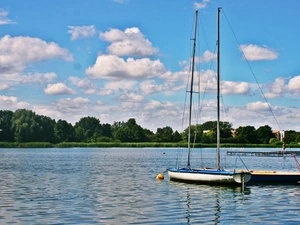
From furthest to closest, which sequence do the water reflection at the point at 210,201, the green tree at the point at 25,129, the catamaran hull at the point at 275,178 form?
the green tree at the point at 25,129, the catamaran hull at the point at 275,178, the water reflection at the point at 210,201

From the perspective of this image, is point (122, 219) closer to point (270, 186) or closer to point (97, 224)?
point (97, 224)

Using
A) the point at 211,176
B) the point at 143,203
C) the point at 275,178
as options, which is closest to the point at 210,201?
the point at 143,203

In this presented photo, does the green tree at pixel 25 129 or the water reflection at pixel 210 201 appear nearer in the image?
the water reflection at pixel 210 201

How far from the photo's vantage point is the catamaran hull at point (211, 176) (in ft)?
143

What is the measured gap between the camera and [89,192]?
41062 mm

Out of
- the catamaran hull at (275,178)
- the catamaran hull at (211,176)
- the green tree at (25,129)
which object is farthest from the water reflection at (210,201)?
the green tree at (25,129)

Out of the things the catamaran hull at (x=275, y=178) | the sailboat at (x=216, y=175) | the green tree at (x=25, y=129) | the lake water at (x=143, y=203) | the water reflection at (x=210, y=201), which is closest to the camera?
the lake water at (x=143, y=203)

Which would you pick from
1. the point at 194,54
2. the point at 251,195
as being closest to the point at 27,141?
the point at 194,54

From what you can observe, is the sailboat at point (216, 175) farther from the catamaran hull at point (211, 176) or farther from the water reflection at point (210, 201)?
the water reflection at point (210, 201)

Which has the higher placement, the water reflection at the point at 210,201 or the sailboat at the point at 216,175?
the sailboat at the point at 216,175

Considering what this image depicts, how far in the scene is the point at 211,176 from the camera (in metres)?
45.2

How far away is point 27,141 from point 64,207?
170036 mm

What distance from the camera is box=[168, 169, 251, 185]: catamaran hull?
43.6 m

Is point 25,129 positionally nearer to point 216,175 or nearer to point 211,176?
point 211,176
